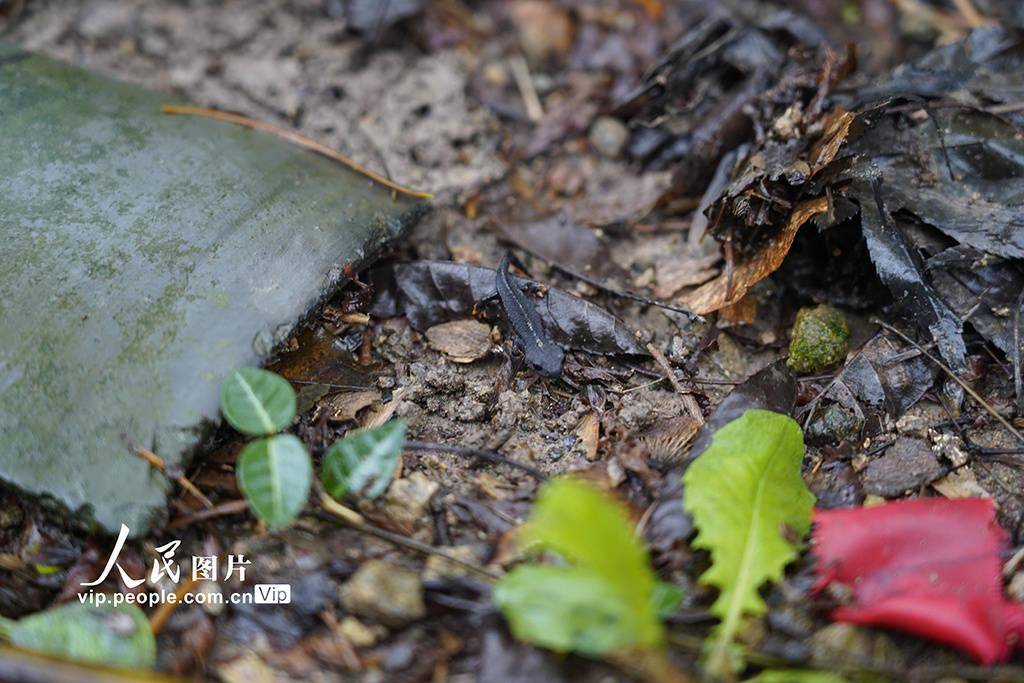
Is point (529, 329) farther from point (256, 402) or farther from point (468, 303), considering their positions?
point (256, 402)

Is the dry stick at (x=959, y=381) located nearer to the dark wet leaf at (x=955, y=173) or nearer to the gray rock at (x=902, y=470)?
the gray rock at (x=902, y=470)

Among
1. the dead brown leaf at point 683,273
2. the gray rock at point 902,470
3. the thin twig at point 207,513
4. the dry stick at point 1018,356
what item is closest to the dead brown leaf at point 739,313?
the dead brown leaf at point 683,273

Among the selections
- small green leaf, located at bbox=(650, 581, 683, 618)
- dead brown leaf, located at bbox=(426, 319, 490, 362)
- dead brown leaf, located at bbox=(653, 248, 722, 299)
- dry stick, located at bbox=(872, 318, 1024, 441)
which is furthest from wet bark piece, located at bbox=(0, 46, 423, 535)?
dry stick, located at bbox=(872, 318, 1024, 441)

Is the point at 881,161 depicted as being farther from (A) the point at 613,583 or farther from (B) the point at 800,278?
(A) the point at 613,583

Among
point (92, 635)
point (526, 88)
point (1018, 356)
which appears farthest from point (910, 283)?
point (92, 635)

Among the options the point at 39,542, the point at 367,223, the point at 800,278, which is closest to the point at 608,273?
the point at 800,278

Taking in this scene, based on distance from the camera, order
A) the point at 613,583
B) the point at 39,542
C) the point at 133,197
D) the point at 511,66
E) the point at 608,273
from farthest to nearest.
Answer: the point at 511,66 < the point at 608,273 < the point at 133,197 < the point at 39,542 < the point at 613,583
